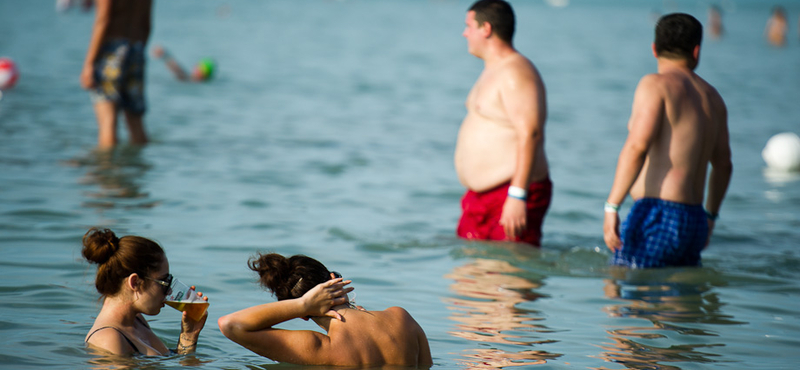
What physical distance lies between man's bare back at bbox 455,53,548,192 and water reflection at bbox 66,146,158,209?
9.99 ft

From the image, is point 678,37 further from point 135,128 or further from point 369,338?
point 135,128

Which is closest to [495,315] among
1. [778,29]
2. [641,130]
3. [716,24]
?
[641,130]

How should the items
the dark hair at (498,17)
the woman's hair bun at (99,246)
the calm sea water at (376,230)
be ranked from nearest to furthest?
the woman's hair bun at (99,246), the calm sea water at (376,230), the dark hair at (498,17)

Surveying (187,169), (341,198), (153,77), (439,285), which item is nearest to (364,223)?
(341,198)

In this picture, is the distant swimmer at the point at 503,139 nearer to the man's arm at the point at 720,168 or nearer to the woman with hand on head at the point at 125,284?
the man's arm at the point at 720,168

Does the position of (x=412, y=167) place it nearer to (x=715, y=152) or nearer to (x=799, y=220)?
(x=799, y=220)

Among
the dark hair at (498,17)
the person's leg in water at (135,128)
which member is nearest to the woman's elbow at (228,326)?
the dark hair at (498,17)

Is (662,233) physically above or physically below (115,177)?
above

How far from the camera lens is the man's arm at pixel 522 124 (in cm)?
528

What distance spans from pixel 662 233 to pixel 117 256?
3.02 metres

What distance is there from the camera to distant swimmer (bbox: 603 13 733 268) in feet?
15.1

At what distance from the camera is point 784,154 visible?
10641 mm

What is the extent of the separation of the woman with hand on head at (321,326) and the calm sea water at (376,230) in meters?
0.41

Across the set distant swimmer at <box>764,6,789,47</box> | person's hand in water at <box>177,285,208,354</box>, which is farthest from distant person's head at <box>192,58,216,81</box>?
distant swimmer at <box>764,6,789,47</box>
